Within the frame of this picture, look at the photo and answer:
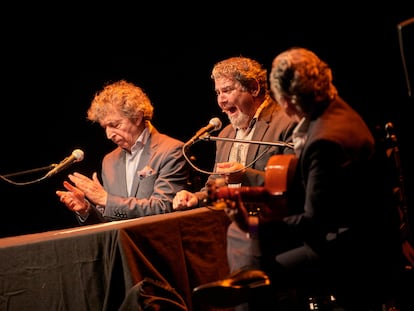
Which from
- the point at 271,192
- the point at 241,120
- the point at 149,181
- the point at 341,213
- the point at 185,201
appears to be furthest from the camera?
the point at 149,181

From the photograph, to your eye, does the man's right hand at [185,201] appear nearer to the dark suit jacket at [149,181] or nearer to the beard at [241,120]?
the dark suit jacket at [149,181]

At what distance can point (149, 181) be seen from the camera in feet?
13.7

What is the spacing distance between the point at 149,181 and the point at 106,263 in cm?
119

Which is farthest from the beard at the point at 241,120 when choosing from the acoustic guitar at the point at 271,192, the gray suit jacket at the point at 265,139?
the acoustic guitar at the point at 271,192

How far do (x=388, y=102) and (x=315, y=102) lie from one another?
1.71 metres

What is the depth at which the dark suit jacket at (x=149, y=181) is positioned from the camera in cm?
393

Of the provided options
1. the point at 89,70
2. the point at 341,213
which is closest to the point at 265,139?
the point at 341,213

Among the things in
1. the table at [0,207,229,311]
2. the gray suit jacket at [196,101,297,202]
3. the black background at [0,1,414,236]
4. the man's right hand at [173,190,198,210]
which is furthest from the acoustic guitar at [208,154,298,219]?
the black background at [0,1,414,236]

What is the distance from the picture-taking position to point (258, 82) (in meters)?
3.92

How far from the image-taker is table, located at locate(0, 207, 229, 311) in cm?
299

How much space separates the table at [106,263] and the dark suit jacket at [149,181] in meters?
0.74

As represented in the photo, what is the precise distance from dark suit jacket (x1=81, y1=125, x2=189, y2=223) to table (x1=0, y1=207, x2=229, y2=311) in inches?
29.1

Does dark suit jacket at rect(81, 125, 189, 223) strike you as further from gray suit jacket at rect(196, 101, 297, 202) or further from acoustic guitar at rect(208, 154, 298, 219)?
acoustic guitar at rect(208, 154, 298, 219)

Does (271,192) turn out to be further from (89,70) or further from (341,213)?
(89,70)
